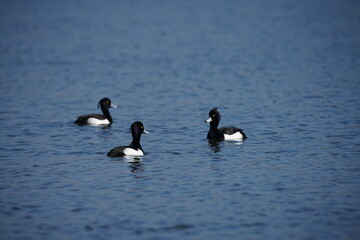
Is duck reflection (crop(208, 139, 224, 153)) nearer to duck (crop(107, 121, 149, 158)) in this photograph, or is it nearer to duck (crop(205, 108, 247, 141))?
duck (crop(205, 108, 247, 141))

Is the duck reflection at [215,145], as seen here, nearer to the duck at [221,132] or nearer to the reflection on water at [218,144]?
the reflection on water at [218,144]

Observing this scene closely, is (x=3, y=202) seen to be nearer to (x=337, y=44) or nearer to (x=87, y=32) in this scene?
(x=337, y=44)

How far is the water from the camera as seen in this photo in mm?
12508

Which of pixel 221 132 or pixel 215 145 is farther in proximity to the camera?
pixel 221 132

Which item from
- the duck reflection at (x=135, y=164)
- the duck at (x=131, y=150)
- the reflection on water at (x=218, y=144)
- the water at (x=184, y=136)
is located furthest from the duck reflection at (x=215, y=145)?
the duck reflection at (x=135, y=164)

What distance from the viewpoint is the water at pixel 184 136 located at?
12.5 metres

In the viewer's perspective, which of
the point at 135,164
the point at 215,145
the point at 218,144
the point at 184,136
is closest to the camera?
the point at 135,164

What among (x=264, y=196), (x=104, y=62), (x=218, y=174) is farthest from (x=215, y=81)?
(x=264, y=196)

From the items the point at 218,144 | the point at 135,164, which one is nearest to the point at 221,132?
the point at 218,144

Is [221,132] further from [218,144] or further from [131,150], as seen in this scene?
[131,150]

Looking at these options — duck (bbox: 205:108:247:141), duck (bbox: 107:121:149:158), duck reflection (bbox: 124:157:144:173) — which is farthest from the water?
duck (bbox: 205:108:247:141)

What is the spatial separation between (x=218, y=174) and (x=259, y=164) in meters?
1.60

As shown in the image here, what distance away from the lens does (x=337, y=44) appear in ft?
141

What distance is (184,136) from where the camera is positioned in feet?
68.2
